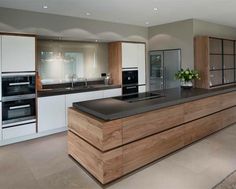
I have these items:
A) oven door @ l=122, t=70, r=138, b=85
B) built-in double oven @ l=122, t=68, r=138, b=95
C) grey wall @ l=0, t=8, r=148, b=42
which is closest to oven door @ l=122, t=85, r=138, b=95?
built-in double oven @ l=122, t=68, r=138, b=95

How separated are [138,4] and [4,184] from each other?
Result: 373 centimetres

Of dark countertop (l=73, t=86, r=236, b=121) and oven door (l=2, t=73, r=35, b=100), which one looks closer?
dark countertop (l=73, t=86, r=236, b=121)

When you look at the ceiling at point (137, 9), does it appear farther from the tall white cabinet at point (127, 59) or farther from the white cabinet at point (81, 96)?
the white cabinet at point (81, 96)

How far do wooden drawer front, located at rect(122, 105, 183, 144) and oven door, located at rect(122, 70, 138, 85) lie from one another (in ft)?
8.27

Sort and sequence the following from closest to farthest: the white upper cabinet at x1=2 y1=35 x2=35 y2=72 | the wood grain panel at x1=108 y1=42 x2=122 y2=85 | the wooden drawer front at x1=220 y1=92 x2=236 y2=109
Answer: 1. the white upper cabinet at x1=2 y1=35 x2=35 y2=72
2. the wooden drawer front at x1=220 y1=92 x2=236 y2=109
3. the wood grain panel at x1=108 y1=42 x2=122 y2=85

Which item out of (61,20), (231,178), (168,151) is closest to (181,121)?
(168,151)

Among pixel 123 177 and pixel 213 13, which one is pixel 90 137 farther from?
Answer: pixel 213 13

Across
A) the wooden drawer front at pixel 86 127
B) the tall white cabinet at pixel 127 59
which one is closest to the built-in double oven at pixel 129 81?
the tall white cabinet at pixel 127 59

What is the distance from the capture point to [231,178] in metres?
2.79

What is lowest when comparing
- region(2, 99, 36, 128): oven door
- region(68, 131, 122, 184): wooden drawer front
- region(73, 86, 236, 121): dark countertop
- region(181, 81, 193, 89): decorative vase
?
region(68, 131, 122, 184): wooden drawer front

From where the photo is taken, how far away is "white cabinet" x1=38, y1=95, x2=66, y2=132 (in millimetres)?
4469

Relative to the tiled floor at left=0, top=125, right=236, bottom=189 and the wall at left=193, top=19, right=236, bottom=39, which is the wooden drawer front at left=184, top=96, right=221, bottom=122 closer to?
the tiled floor at left=0, top=125, right=236, bottom=189

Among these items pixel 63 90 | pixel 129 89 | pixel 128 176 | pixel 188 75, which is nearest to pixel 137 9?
pixel 188 75

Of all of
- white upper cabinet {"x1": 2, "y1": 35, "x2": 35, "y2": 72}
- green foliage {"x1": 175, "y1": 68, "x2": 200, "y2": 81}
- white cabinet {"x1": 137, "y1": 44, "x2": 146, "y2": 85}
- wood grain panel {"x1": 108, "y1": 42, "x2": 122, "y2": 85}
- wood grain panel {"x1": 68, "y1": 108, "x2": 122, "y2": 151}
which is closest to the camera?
wood grain panel {"x1": 68, "y1": 108, "x2": 122, "y2": 151}
